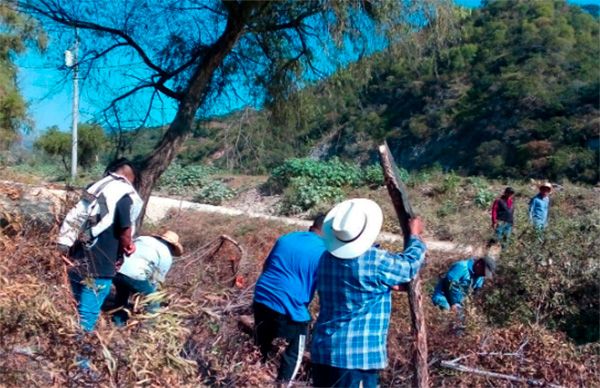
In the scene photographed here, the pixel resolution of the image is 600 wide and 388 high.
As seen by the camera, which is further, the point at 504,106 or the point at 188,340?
the point at 504,106

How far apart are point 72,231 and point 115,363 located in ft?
5.00

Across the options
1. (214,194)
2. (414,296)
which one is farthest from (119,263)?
(214,194)

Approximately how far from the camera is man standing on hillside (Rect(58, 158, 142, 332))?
14.2 ft

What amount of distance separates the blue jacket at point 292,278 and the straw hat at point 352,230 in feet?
2.33

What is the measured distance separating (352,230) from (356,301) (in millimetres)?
353

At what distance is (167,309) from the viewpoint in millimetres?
3340

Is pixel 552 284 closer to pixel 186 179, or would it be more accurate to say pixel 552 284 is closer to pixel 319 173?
pixel 319 173

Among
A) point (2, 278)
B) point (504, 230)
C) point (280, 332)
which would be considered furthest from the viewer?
point (504, 230)

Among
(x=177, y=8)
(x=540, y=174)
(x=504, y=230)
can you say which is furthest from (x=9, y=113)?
(x=540, y=174)

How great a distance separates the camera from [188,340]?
4.25m

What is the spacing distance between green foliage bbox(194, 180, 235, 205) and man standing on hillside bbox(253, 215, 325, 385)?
19.3 metres

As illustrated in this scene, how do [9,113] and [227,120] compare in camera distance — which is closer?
[227,120]

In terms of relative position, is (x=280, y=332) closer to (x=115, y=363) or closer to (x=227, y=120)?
(x=115, y=363)

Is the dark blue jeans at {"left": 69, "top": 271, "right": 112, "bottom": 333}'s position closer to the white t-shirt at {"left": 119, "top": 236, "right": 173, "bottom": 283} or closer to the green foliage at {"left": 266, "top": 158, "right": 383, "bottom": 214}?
the white t-shirt at {"left": 119, "top": 236, "right": 173, "bottom": 283}
